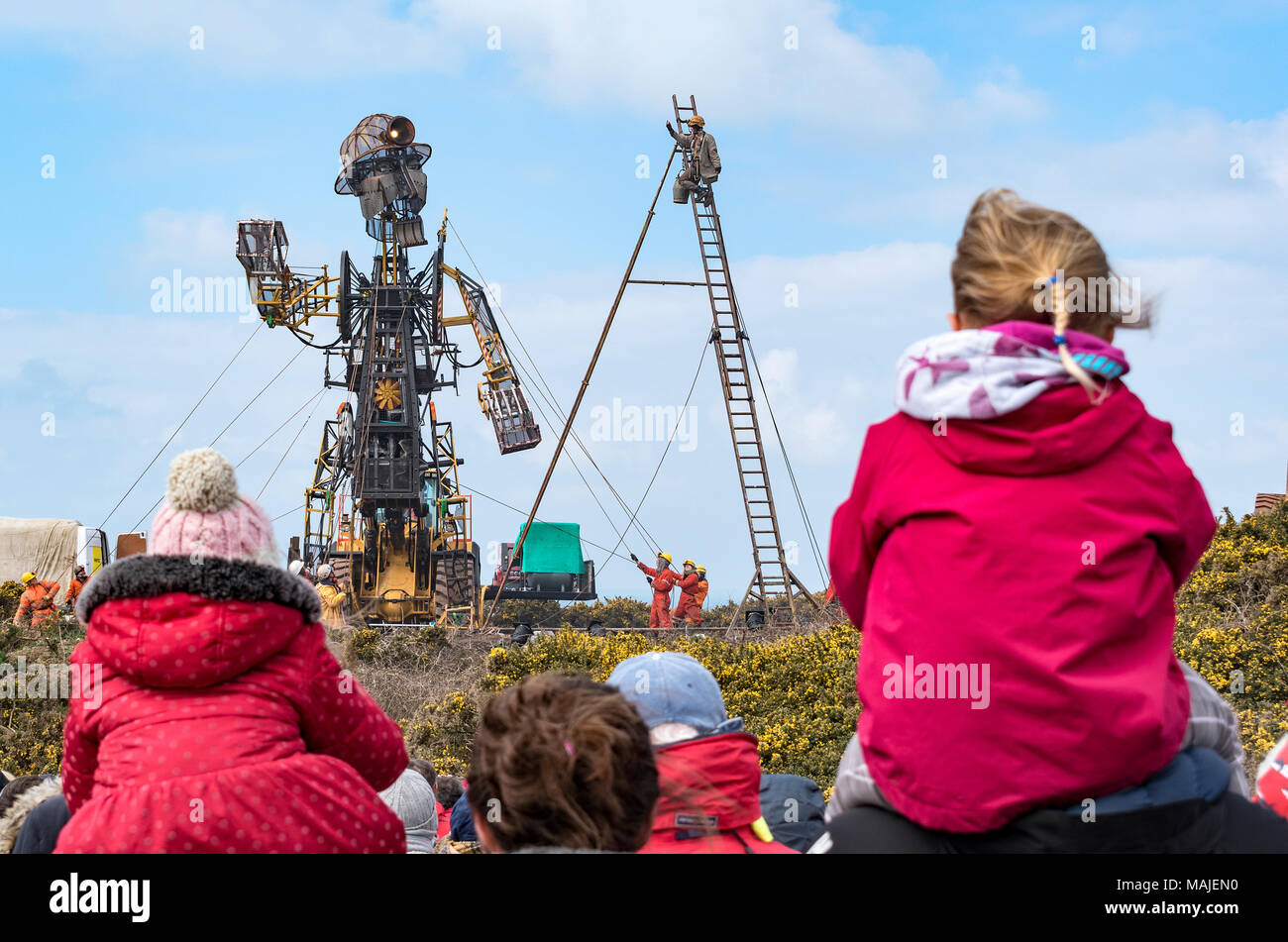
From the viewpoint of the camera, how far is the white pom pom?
255 cm

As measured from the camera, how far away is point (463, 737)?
9.84m

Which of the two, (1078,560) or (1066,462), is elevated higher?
(1066,462)

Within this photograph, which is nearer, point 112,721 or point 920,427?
point 920,427

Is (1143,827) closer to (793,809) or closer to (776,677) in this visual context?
(793,809)

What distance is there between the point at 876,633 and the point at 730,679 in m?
8.28

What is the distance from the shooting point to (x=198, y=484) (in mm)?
2551

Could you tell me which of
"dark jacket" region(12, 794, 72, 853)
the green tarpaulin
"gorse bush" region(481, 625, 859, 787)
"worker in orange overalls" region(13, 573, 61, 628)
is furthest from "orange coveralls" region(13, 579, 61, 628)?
"dark jacket" region(12, 794, 72, 853)

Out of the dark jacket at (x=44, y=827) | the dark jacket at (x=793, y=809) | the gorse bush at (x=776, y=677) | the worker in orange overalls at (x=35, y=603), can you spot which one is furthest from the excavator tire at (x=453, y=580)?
the dark jacket at (x=44, y=827)

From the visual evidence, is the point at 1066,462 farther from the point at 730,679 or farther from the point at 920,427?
the point at 730,679

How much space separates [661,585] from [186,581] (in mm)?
13894

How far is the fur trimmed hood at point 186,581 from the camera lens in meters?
2.38
